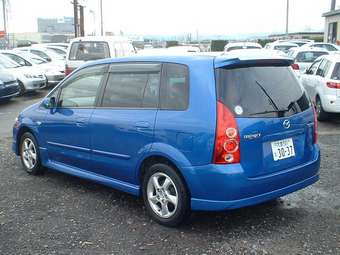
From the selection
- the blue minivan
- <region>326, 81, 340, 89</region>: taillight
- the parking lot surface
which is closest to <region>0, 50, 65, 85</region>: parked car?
<region>326, 81, 340, 89</region>: taillight

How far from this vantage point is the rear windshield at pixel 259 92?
4.09m

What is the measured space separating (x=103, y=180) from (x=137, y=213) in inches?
22.2

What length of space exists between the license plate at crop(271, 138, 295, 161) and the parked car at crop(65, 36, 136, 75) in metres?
9.86

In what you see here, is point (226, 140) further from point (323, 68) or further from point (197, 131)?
point (323, 68)

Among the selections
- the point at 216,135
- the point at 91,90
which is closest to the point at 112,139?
the point at 91,90

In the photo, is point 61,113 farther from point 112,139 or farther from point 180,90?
point 180,90

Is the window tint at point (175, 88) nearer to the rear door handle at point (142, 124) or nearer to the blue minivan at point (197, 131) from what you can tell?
the blue minivan at point (197, 131)

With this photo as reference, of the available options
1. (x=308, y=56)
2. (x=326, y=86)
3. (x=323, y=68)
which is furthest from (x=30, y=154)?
(x=308, y=56)

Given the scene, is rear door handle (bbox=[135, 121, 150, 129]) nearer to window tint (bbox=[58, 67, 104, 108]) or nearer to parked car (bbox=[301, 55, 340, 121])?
window tint (bbox=[58, 67, 104, 108])

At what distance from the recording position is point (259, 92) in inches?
167

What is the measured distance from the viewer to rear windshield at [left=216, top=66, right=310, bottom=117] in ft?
13.4

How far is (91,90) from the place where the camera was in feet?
17.5

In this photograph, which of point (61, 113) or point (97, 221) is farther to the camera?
point (61, 113)

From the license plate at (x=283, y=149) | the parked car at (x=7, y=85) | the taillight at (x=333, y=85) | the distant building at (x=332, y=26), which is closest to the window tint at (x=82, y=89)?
the license plate at (x=283, y=149)
